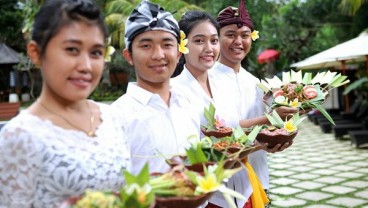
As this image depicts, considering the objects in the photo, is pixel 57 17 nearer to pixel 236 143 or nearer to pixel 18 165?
pixel 18 165

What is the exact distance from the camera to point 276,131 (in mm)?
2377

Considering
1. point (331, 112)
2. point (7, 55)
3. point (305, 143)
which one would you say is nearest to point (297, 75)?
point (305, 143)

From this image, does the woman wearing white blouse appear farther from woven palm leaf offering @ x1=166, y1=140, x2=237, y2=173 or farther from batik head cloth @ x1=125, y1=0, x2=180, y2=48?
batik head cloth @ x1=125, y1=0, x2=180, y2=48

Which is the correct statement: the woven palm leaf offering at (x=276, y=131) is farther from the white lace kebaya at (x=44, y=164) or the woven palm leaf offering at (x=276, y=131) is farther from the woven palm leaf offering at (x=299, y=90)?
the white lace kebaya at (x=44, y=164)

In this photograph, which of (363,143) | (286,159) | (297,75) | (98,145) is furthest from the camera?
(363,143)

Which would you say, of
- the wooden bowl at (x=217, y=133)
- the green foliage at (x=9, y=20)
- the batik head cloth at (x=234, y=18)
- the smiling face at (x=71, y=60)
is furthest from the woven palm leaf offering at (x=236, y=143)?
the green foliage at (x=9, y=20)

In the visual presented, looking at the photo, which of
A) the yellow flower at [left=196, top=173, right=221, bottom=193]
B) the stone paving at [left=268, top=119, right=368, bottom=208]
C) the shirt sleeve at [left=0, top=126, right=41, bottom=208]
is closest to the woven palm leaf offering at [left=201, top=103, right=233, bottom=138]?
the yellow flower at [left=196, top=173, right=221, bottom=193]

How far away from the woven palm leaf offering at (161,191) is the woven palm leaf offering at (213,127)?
28.2 inches

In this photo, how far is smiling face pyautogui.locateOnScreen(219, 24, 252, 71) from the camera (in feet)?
9.41

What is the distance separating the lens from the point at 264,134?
91.9 inches

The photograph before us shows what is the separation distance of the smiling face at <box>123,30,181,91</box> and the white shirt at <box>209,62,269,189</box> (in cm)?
79

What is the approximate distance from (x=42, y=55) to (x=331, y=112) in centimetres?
1209

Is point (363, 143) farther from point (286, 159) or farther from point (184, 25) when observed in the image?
point (184, 25)

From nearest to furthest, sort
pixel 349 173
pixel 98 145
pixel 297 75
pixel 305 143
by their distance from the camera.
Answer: pixel 98 145 → pixel 297 75 → pixel 349 173 → pixel 305 143
